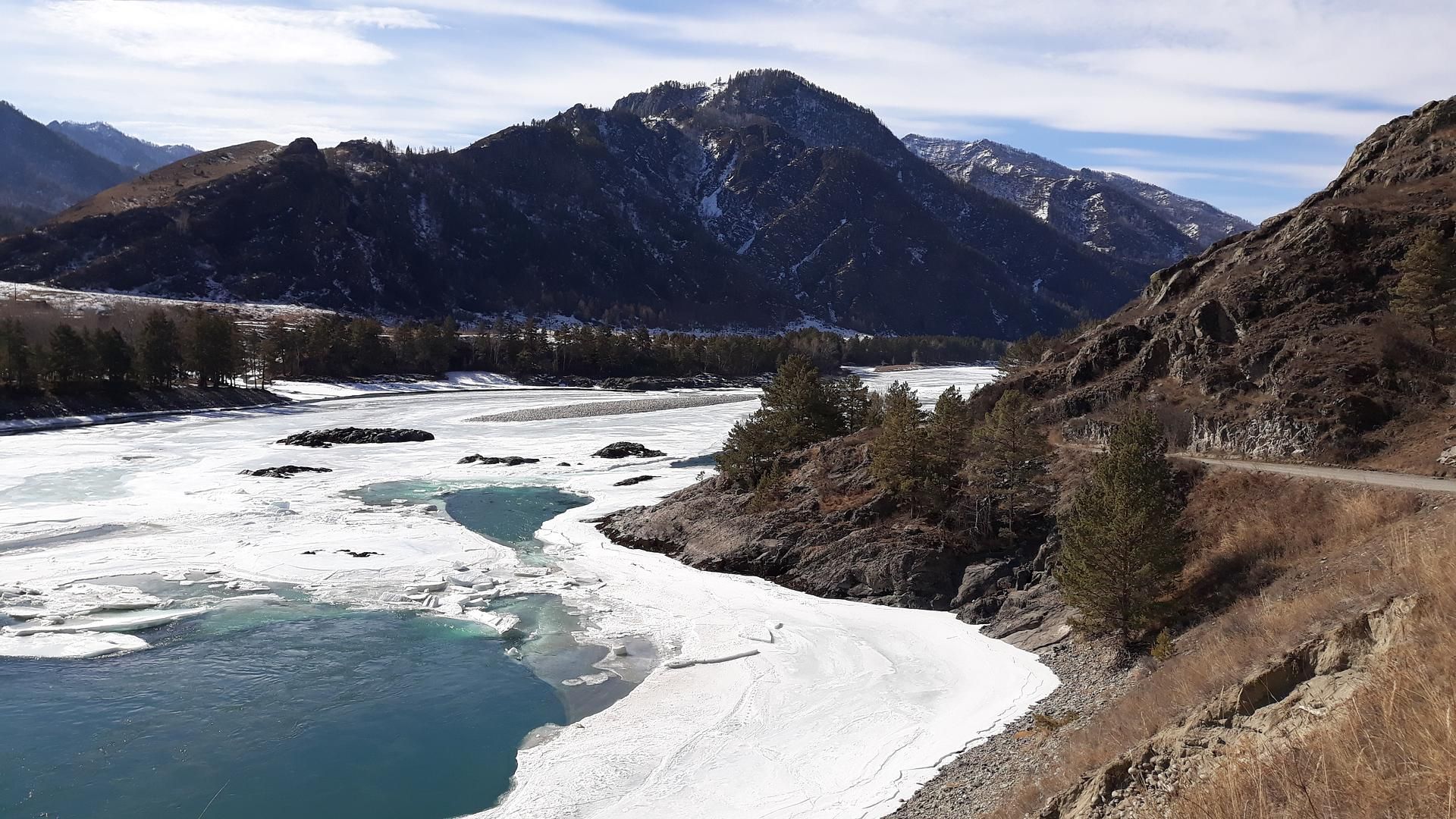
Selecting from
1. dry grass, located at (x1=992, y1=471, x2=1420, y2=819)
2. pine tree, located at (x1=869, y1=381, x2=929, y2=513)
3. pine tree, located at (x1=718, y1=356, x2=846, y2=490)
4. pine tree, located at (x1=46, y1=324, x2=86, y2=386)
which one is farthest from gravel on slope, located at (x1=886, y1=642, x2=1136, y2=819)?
pine tree, located at (x1=46, y1=324, x2=86, y2=386)

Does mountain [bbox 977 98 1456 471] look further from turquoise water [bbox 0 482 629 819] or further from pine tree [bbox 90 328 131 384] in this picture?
pine tree [bbox 90 328 131 384]

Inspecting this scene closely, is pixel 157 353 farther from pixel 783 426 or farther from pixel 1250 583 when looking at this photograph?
pixel 1250 583

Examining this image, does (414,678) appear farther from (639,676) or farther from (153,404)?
(153,404)

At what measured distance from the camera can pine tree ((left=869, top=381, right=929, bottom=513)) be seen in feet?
120

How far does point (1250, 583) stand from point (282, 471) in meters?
60.7

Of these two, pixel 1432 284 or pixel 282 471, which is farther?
pixel 282 471

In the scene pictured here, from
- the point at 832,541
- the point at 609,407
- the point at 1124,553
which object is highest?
the point at 1124,553

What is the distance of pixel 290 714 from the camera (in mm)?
22016

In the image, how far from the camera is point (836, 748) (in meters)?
20.6

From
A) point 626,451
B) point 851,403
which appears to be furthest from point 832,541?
point 626,451

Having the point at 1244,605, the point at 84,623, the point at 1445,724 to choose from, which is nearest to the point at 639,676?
the point at 1244,605

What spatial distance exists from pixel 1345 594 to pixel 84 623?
1397 inches

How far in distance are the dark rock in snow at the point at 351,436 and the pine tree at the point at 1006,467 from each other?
211 feet

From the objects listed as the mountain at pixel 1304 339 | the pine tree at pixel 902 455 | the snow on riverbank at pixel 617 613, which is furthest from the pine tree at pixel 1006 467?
the mountain at pixel 1304 339
